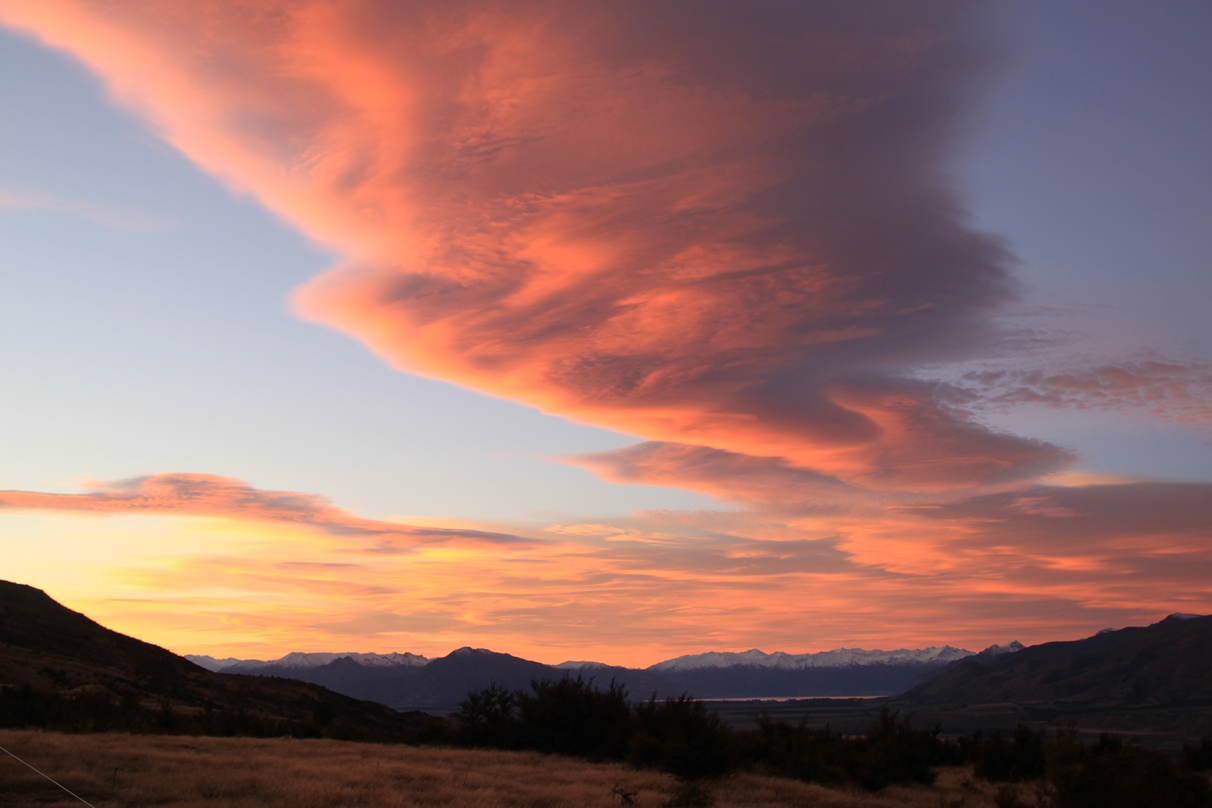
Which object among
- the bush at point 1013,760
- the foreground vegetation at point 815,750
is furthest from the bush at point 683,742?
the bush at point 1013,760

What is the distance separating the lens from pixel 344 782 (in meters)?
22.9

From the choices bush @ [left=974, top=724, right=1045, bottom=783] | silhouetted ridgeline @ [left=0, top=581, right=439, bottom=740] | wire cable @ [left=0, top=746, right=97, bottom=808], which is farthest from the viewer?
silhouetted ridgeline @ [left=0, top=581, right=439, bottom=740]

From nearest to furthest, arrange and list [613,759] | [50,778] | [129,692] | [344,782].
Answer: [50,778] → [344,782] → [613,759] → [129,692]

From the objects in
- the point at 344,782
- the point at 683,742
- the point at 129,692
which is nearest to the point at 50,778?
the point at 344,782

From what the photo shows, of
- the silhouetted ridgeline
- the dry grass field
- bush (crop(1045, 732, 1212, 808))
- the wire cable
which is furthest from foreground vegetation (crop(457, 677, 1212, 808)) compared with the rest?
the wire cable

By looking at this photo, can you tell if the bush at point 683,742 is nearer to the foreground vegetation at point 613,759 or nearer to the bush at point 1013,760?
the foreground vegetation at point 613,759

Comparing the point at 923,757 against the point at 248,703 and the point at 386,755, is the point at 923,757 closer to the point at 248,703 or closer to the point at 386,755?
the point at 386,755

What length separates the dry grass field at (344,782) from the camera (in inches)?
786

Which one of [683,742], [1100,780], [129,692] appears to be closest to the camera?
[1100,780]

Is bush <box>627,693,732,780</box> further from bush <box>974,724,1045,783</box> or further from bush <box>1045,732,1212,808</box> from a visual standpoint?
Answer: bush <box>974,724,1045,783</box>

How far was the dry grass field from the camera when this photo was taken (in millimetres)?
19969

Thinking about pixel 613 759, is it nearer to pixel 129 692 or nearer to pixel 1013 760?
Result: pixel 1013 760

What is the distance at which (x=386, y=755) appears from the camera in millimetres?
31516

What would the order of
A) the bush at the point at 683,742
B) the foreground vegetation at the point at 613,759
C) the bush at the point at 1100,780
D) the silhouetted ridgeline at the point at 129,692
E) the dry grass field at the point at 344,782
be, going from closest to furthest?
the dry grass field at the point at 344,782, the bush at the point at 1100,780, the foreground vegetation at the point at 613,759, the bush at the point at 683,742, the silhouetted ridgeline at the point at 129,692
